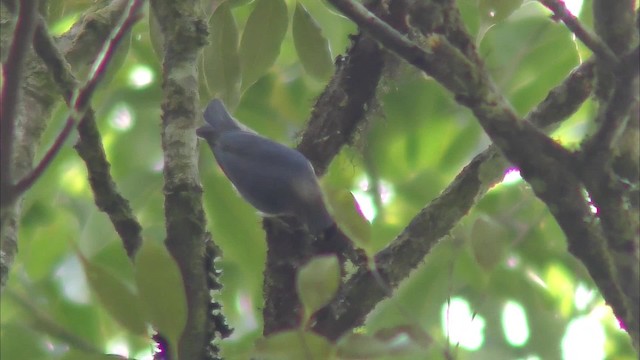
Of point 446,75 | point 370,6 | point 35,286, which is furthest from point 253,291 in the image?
point 446,75

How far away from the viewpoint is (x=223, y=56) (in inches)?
68.5

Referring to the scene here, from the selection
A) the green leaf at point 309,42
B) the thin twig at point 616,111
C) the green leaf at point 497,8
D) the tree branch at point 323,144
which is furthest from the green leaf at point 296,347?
the green leaf at point 309,42

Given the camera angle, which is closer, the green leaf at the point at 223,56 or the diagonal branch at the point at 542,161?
the diagonal branch at the point at 542,161

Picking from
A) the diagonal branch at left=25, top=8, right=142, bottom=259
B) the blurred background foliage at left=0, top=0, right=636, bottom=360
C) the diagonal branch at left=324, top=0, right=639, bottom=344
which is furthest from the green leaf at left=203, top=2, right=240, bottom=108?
the diagonal branch at left=324, top=0, right=639, bottom=344

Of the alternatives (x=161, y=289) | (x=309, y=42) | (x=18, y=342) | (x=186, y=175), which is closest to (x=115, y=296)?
(x=161, y=289)

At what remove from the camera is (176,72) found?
160cm

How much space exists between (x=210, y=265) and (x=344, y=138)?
51cm

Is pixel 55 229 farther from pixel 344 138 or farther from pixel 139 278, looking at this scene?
pixel 139 278

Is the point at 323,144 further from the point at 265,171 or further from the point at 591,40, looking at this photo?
the point at 591,40

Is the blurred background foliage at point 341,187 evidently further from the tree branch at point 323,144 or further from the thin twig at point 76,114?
the thin twig at point 76,114

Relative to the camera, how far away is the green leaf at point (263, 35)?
174 centimetres

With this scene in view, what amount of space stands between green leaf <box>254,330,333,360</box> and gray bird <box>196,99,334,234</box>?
0.60 m

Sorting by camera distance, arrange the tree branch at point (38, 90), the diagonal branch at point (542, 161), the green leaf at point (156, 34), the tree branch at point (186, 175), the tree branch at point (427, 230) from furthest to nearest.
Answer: the green leaf at point (156, 34)
the tree branch at point (427, 230)
the tree branch at point (186, 175)
the tree branch at point (38, 90)
the diagonal branch at point (542, 161)

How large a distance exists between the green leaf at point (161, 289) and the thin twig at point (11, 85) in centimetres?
22
